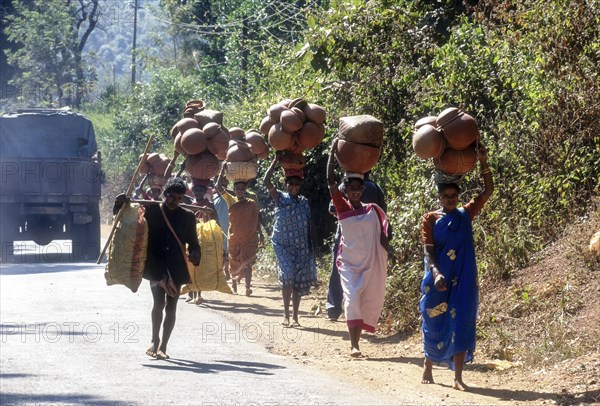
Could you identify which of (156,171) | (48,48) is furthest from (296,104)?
(48,48)

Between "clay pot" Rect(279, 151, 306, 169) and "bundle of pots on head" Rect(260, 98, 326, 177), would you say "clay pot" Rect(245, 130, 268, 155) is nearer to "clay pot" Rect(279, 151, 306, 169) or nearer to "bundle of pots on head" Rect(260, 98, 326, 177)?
"clay pot" Rect(279, 151, 306, 169)

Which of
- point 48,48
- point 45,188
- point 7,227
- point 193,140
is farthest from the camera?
point 48,48

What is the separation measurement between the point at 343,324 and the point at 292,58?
6.05m

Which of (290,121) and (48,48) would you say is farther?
(48,48)

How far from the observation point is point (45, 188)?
71.1 feet

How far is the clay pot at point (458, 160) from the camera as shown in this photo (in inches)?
325

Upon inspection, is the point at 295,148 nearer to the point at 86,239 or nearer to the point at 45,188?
the point at 45,188

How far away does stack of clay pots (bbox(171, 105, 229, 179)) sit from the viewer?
12.8 meters

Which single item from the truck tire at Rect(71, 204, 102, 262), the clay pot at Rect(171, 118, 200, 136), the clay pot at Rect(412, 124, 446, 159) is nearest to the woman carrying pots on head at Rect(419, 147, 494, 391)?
the clay pot at Rect(412, 124, 446, 159)

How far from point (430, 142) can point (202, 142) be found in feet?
→ 16.5

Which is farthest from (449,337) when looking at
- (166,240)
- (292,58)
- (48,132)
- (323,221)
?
(48,132)

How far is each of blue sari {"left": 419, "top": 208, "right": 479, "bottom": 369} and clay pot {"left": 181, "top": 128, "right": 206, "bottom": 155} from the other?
5200 mm

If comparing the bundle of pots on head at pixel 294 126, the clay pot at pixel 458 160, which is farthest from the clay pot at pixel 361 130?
the bundle of pots on head at pixel 294 126

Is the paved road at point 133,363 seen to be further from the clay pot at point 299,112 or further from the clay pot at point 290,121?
the clay pot at point 299,112
